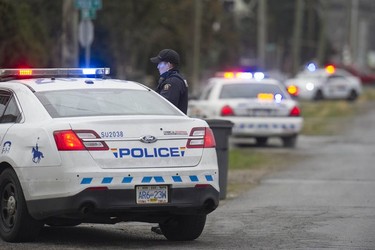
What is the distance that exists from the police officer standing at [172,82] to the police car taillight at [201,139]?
1.96 metres

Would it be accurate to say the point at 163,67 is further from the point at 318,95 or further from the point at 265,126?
the point at 318,95

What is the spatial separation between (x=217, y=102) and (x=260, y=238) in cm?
1295

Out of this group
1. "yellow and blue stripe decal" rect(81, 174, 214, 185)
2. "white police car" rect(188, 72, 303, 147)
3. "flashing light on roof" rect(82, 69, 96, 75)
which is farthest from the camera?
"white police car" rect(188, 72, 303, 147)

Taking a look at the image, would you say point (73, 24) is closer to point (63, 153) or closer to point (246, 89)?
point (246, 89)

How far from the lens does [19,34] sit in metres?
20.6

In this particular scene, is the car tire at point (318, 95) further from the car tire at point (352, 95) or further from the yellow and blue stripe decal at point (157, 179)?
the yellow and blue stripe decal at point (157, 179)

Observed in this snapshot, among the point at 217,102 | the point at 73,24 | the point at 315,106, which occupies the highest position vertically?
the point at 73,24

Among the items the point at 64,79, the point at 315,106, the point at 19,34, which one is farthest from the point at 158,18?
the point at 64,79

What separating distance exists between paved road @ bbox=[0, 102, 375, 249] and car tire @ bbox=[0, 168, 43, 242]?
102mm

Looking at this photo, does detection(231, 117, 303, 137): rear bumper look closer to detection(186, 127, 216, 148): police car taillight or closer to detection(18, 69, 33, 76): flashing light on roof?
detection(18, 69, 33, 76): flashing light on roof

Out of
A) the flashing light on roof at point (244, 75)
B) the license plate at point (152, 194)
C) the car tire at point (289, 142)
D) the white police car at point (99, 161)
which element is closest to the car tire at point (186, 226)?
the white police car at point (99, 161)

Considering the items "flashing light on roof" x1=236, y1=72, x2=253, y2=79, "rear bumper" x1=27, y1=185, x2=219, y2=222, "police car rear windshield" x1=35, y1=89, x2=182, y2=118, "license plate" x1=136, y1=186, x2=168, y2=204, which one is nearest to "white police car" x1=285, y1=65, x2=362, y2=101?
"flashing light on roof" x1=236, y1=72, x2=253, y2=79

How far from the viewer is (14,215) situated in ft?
32.7

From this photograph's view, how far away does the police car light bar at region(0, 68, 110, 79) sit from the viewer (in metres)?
10.8
